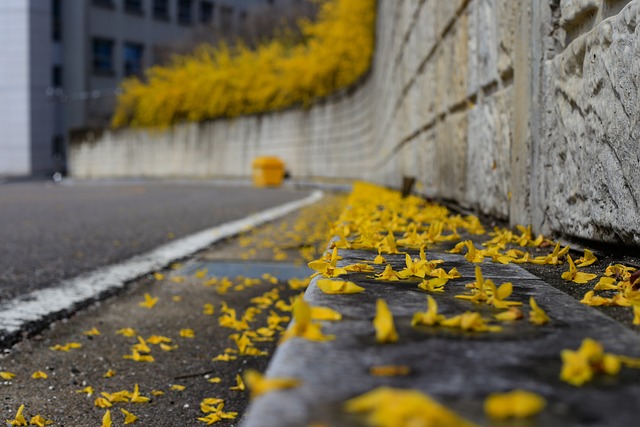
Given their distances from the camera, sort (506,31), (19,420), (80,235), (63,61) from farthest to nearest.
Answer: (63,61)
(80,235)
(506,31)
(19,420)

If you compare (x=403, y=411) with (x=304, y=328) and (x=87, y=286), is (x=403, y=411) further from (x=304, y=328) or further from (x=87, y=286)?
(x=87, y=286)

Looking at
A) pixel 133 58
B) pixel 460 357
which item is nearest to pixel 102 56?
pixel 133 58

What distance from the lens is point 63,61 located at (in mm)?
33781

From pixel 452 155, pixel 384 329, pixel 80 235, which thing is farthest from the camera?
pixel 80 235

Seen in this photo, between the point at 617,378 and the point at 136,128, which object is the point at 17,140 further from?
the point at 617,378

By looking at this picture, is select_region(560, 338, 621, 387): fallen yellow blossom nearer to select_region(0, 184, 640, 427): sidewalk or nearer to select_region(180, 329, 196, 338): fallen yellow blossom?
select_region(0, 184, 640, 427): sidewalk

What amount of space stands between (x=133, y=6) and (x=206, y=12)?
4.63 metres

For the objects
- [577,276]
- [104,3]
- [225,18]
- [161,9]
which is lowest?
[577,276]

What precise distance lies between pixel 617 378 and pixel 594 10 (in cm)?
134

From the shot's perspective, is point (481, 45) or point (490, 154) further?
point (481, 45)

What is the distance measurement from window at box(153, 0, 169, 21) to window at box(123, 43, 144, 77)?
2.02 metres

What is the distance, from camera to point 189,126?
78.4 ft

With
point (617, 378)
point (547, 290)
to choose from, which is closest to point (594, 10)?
point (547, 290)

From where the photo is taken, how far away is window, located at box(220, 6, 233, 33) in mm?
32000
